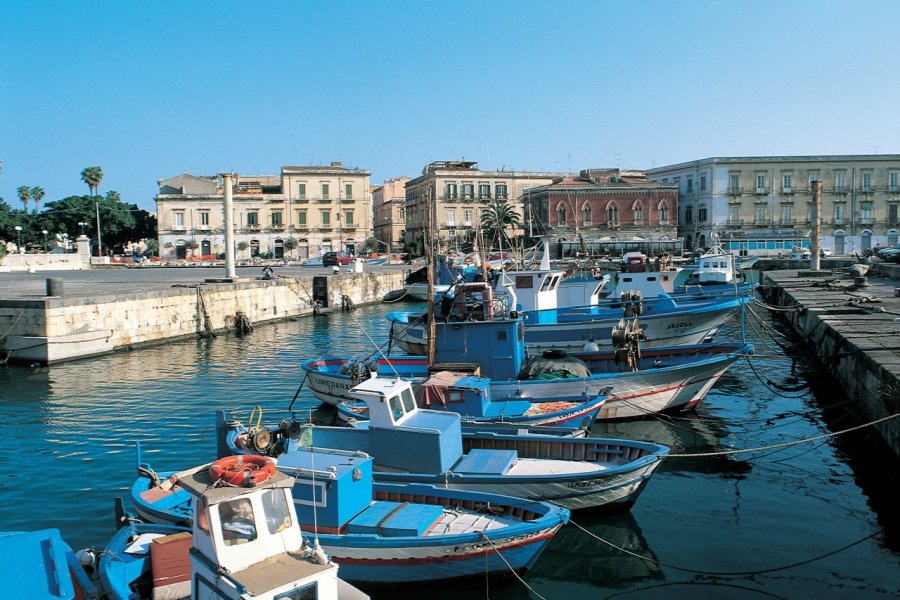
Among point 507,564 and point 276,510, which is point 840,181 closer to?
point 507,564

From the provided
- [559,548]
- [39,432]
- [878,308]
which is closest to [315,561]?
[559,548]

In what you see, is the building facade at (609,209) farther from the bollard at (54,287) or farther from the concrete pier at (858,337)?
the bollard at (54,287)

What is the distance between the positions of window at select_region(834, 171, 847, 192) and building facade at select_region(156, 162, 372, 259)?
5338cm

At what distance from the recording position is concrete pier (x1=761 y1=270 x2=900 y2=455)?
51.1 ft

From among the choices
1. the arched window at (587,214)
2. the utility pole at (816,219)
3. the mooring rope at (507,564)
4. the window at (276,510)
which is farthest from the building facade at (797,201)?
the window at (276,510)

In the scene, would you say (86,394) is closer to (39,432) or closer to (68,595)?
(39,432)

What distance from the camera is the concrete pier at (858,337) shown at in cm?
1556

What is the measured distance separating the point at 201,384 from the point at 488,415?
13095 millimetres

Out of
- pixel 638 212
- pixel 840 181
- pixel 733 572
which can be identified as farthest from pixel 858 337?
pixel 840 181

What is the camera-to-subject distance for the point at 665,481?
48.2 ft

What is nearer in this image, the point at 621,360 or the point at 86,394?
the point at 621,360

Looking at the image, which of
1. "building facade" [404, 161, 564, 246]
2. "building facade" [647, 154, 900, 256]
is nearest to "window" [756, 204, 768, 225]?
"building facade" [647, 154, 900, 256]

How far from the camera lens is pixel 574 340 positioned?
2562 cm

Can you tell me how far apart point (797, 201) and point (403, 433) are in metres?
79.7
